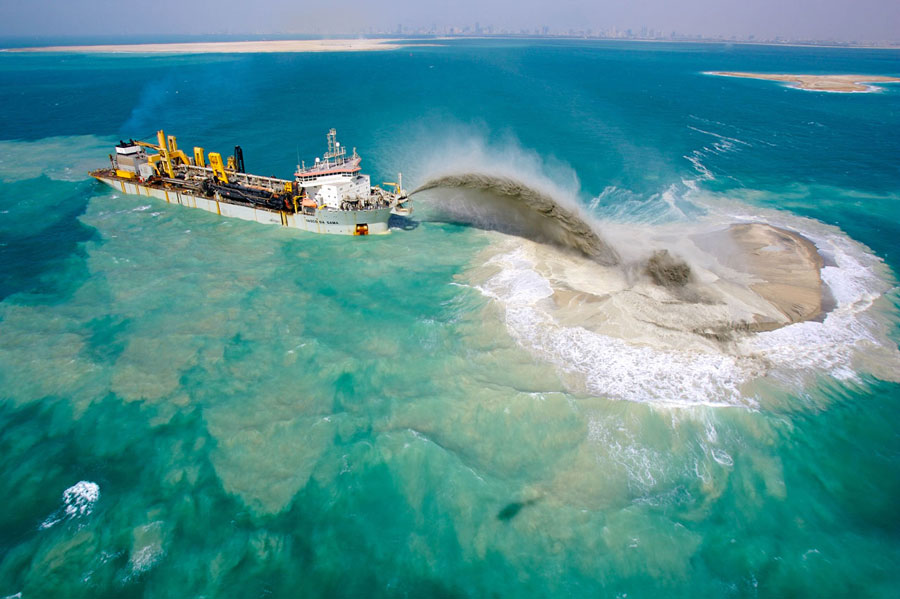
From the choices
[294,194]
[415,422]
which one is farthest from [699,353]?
[294,194]

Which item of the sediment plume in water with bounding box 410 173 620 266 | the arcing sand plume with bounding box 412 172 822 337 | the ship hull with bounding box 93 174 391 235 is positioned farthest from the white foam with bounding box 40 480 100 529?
the sediment plume in water with bounding box 410 173 620 266

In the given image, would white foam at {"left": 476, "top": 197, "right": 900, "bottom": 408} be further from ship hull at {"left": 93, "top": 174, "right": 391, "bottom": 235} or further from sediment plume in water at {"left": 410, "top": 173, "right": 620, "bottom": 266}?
ship hull at {"left": 93, "top": 174, "right": 391, "bottom": 235}

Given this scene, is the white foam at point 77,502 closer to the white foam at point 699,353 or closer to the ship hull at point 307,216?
the white foam at point 699,353

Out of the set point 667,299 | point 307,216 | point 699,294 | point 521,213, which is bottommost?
point 307,216

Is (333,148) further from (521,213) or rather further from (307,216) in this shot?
(521,213)

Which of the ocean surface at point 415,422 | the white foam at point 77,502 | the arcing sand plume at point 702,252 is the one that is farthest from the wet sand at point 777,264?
the white foam at point 77,502
